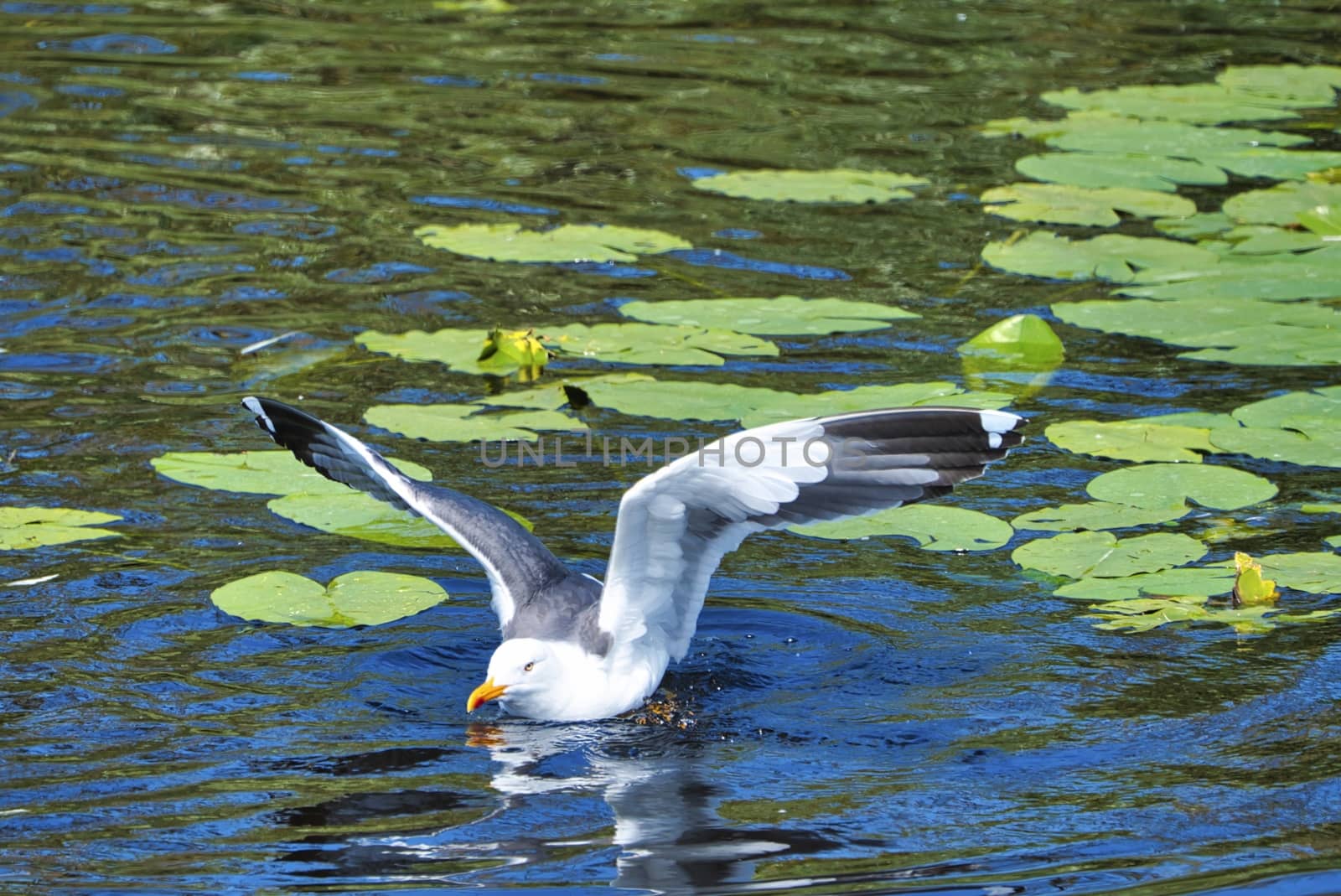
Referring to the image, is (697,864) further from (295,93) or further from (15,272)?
(295,93)

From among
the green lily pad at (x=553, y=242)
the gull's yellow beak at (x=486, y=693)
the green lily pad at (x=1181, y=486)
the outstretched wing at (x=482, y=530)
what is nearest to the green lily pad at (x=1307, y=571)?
the green lily pad at (x=1181, y=486)

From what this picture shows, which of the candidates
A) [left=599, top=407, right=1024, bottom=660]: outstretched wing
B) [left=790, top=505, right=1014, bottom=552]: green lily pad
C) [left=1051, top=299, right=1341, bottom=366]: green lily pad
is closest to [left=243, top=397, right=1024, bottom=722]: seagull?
[left=599, top=407, right=1024, bottom=660]: outstretched wing

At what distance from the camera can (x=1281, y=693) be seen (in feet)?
16.9

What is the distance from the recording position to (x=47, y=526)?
6098mm

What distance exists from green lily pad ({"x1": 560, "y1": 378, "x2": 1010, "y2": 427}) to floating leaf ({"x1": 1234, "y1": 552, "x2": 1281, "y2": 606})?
1.45m

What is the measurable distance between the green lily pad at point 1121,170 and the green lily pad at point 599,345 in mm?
2661

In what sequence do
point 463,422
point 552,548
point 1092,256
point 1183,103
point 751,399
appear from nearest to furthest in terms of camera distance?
point 552,548 < point 463,422 < point 751,399 < point 1092,256 < point 1183,103

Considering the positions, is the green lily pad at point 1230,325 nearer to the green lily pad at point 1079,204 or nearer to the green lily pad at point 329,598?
the green lily pad at point 1079,204

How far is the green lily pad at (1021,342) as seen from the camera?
25.6 ft

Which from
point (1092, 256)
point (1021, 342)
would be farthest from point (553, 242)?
point (1092, 256)

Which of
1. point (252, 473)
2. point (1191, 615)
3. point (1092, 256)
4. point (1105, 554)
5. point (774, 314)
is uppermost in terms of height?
point (1092, 256)

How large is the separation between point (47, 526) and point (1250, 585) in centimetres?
401

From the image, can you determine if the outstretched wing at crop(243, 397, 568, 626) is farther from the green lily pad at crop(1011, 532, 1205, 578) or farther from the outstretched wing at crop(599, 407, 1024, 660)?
the green lily pad at crop(1011, 532, 1205, 578)

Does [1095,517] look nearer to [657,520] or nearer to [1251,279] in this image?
[657,520]
